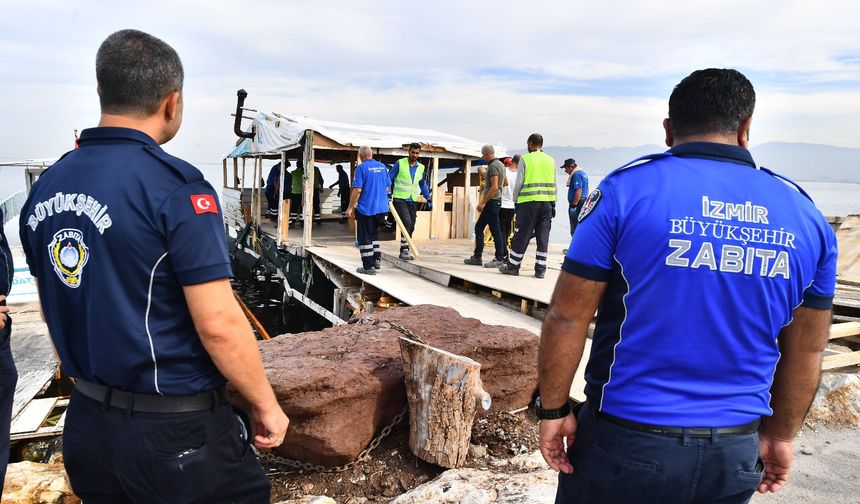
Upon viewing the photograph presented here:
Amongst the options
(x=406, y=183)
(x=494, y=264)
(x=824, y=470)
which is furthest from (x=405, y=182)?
(x=824, y=470)

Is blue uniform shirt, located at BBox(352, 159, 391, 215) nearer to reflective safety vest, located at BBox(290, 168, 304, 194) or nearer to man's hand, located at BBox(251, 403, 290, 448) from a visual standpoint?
man's hand, located at BBox(251, 403, 290, 448)

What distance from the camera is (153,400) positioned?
1.59 m

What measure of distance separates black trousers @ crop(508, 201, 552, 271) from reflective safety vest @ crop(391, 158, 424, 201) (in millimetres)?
2055

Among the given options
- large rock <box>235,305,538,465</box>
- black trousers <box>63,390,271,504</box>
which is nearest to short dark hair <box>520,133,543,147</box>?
large rock <box>235,305,538,465</box>

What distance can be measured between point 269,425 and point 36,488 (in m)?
2.49

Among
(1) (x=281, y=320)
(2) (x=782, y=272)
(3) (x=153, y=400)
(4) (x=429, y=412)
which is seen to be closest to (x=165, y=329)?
(3) (x=153, y=400)

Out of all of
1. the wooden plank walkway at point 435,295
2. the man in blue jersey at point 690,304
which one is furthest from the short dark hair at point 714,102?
the wooden plank walkway at point 435,295

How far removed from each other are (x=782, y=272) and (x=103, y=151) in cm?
184

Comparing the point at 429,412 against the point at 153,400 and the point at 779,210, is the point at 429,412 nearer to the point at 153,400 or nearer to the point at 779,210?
the point at 153,400

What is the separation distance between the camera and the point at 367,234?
8.48 meters

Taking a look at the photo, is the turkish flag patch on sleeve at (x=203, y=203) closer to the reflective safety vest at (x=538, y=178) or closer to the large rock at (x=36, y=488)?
the large rock at (x=36, y=488)

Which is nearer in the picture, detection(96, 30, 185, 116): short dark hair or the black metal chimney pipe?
detection(96, 30, 185, 116): short dark hair

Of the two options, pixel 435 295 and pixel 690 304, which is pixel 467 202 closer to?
pixel 435 295

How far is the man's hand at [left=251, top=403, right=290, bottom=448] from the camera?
1.77 m
